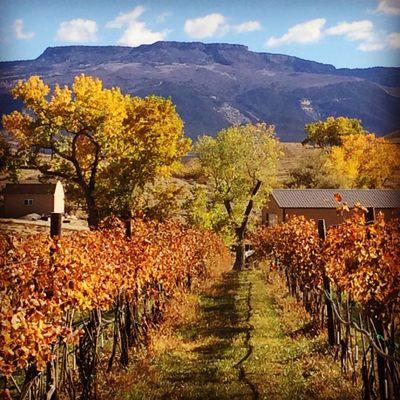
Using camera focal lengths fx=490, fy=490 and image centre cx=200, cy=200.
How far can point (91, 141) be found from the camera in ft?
92.4

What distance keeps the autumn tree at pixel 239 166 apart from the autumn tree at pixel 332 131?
2483 inches

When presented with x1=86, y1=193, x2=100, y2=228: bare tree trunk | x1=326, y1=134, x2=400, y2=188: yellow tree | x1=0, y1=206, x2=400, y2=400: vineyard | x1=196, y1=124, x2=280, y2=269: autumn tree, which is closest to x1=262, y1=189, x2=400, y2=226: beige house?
x1=196, y1=124, x2=280, y2=269: autumn tree

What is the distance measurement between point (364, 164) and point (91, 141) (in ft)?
206

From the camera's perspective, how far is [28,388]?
25.0ft

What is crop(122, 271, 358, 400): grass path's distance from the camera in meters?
10.7

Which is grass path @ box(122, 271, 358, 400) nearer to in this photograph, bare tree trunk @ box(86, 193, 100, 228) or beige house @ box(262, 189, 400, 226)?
bare tree trunk @ box(86, 193, 100, 228)

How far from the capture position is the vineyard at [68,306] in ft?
24.5

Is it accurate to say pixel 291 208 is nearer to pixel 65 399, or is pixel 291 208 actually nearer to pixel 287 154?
pixel 65 399

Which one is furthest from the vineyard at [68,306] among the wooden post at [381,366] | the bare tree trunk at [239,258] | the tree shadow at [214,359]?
the bare tree trunk at [239,258]

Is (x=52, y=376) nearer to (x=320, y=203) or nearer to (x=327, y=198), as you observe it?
(x=320, y=203)

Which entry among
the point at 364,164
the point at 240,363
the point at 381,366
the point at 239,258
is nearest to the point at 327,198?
the point at 239,258

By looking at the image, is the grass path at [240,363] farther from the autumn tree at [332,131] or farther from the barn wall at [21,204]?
the autumn tree at [332,131]

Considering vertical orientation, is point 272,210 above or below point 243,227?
above

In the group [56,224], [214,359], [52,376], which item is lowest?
[214,359]
